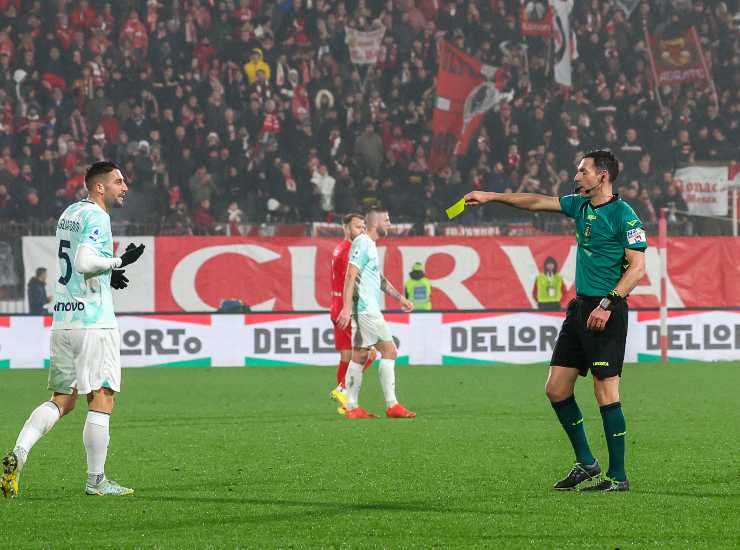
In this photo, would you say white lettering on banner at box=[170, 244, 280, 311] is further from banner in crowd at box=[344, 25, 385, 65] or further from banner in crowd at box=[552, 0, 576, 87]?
banner in crowd at box=[552, 0, 576, 87]

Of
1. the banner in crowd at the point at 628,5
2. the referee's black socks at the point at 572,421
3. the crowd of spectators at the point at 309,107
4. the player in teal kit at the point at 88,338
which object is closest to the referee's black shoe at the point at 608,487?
the referee's black socks at the point at 572,421

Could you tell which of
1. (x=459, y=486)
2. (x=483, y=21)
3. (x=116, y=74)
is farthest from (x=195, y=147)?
(x=459, y=486)

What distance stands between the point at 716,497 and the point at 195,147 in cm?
1962

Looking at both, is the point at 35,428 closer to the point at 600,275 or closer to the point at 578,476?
the point at 578,476

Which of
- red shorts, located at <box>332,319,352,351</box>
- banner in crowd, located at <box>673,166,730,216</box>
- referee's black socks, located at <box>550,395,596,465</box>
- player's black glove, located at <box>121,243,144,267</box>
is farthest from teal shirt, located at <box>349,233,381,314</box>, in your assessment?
banner in crowd, located at <box>673,166,730,216</box>

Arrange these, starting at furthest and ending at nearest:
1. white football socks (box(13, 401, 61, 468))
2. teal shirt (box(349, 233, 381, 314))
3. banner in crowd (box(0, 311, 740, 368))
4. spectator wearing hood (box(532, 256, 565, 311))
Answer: spectator wearing hood (box(532, 256, 565, 311)) → banner in crowd (box(0, 311, 740, 368)) → teal shirt (box(349, 233, 381, 314)) → white football socks (box(13, 401, 61, 468))

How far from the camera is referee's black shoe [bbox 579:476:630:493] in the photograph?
7520 millimetres

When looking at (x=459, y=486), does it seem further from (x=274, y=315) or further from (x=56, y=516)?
(x=274, y=315)

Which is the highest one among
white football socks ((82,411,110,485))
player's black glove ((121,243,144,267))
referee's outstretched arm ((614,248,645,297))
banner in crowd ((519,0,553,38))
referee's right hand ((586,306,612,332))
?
banner in crowd ((519,0,553,38))

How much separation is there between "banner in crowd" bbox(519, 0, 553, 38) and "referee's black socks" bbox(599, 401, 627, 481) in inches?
868

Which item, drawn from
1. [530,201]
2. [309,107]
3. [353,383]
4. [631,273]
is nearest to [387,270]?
[309,107]

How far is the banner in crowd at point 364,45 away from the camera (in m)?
28.0

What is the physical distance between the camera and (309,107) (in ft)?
87.8

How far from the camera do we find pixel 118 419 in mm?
12992
